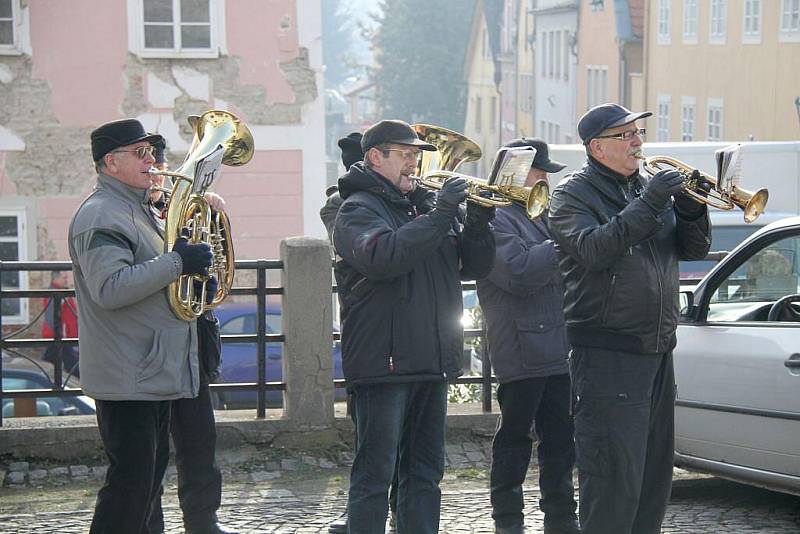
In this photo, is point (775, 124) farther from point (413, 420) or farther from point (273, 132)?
point (413, 420)

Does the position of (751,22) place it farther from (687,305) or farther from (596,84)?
(687,305)

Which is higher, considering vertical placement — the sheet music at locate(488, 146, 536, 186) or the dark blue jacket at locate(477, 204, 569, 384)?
the sheet music at locate(488, 146, 536, 186)

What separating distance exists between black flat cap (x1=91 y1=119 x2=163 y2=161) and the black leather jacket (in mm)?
1697

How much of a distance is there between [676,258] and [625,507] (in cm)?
99

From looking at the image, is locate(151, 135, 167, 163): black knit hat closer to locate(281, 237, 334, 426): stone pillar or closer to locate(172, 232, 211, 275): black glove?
locate(172, 232, 211, 275): black glove

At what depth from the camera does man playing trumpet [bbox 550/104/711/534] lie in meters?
5.32

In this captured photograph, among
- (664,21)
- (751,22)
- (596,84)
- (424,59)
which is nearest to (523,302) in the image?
(751,22)

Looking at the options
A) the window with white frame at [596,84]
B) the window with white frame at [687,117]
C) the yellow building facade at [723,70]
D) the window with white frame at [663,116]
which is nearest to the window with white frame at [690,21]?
the yellow building facade at [723,70]

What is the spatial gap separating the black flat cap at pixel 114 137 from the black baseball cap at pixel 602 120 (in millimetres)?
1775

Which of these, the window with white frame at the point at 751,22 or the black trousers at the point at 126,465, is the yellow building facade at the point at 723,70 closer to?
the window with white frame at the point at 751,22

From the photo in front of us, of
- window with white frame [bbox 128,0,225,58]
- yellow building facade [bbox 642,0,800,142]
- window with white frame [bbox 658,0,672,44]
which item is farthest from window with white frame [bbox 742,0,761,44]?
window with white frame [bbox 128,0,225,58]

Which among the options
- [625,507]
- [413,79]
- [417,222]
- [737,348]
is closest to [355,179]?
[417,222]

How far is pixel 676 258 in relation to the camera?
218 inches

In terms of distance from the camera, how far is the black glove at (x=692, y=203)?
216 inches
